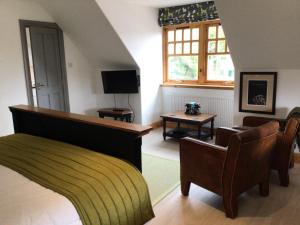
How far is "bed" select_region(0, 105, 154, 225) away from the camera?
1341 mm

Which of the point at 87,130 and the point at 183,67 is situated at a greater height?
the point at 183,67

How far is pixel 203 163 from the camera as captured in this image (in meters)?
2.44

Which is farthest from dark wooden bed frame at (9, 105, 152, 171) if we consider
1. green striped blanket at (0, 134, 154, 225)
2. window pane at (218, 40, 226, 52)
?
window pane at (218, 40, 226, 52)

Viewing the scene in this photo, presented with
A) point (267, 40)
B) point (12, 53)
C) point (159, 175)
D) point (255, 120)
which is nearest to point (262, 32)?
point (267, 40)

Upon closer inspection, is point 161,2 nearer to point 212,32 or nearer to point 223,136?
point 212,32

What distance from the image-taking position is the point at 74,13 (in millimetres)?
4156

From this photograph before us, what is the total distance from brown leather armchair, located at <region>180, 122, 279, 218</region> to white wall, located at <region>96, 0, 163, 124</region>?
2480mm

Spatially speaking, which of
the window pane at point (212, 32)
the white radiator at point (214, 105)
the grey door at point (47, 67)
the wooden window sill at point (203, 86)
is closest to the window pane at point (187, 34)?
the window pane at point (212, 32)

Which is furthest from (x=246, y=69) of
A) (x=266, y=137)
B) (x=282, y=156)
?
(x=266, y=137)

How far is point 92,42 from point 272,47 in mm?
2944

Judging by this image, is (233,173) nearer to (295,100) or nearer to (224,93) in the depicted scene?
(295,100)

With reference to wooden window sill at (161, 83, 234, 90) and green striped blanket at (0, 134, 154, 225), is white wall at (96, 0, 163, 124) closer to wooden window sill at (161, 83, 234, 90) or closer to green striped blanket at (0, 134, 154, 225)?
wooden window sill at (161, 83, 234, 90)

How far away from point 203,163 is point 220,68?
279cm

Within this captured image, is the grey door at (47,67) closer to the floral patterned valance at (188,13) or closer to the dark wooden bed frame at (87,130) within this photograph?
the dark wooden bed frame at (87,130)
